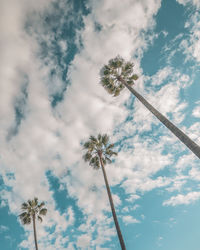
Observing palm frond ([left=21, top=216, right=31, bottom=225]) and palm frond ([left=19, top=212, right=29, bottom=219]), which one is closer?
palm frond ([left=21, top=216, right=31, bottom=225])

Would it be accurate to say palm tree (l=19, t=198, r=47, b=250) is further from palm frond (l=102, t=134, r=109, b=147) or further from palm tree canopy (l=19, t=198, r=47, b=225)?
palm frond (l=102, t=134, r=109, b=147)

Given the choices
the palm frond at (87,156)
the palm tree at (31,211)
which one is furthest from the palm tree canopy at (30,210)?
the palm frond at (87,156)

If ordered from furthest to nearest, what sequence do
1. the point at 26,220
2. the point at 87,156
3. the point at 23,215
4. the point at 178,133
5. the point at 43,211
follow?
the point at 43,211 < the point at 23,215 < the point at 26,220 < the point at 87,156 < the point at 178,133

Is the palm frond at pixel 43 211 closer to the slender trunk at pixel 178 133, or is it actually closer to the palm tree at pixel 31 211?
the palm tree at pixel 31 211

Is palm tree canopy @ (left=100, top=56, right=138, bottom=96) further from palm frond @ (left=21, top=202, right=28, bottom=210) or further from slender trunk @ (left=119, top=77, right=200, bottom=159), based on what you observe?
palm frond @ (left=21, top=202, right=28, bottom=210)

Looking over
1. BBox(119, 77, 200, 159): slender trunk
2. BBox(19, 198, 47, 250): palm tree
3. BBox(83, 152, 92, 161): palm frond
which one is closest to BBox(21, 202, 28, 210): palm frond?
BBox(19, 198, 47, 250): palm tree

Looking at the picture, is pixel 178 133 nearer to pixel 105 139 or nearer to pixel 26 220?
pixel 105 139

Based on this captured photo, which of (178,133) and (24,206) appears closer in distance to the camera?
(178,133)

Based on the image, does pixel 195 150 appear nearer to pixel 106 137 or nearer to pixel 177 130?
pixel 177 130

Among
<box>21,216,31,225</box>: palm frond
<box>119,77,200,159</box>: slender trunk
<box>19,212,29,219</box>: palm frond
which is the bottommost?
<box>119,77,200,159</box>: slender trunk

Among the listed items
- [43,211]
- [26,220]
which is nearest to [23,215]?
[26,220]

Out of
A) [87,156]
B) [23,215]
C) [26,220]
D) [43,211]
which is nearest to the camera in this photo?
[87,156]

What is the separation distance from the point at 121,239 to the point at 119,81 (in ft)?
52.9

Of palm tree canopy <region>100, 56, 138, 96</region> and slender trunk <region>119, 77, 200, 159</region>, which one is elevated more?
palm tree canopy <region>100, 56, 138, 96</region>
